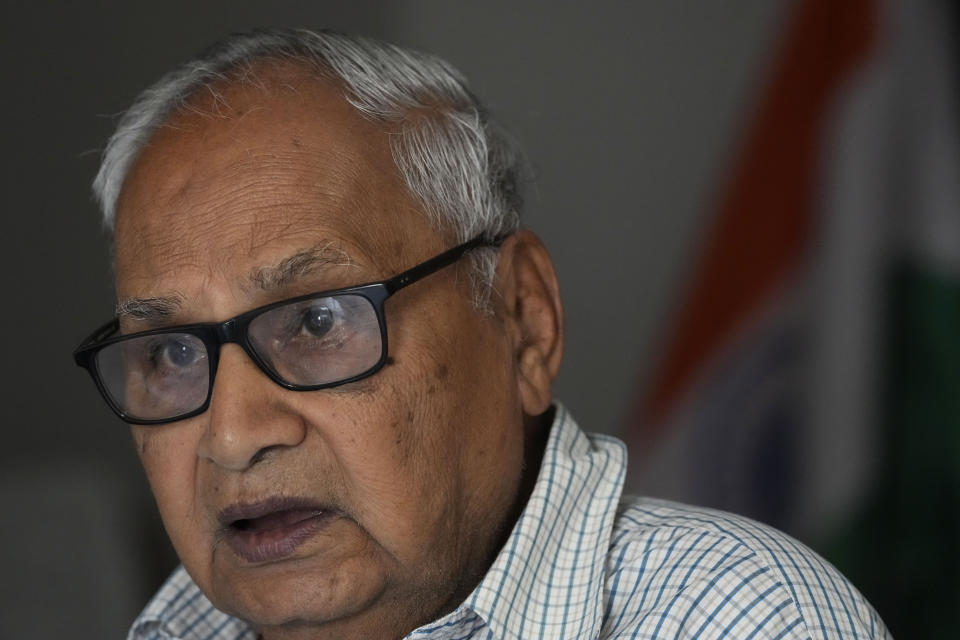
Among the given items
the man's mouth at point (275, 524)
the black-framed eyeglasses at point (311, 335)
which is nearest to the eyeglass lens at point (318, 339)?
the black-framed eyeglasses at point (311, 335)

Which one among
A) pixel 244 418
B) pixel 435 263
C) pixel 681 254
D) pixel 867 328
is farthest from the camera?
pixel 681 254

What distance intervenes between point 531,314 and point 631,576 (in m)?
0.40

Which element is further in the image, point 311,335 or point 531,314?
point 531,314

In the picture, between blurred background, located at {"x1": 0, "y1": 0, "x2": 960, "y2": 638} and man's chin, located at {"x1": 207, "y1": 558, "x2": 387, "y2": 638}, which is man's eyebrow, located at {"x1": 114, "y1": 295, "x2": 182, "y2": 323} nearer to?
man's chin, located at {"x1": 207, "y1": 558, "x2": 387, "y2": 638}

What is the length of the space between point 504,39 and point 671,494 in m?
1.47

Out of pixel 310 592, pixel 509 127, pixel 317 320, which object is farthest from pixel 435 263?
pixel 509 127

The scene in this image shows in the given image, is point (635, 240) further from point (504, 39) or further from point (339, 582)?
point (339, 582)

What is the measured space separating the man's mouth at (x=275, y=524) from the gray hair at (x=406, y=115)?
351mm

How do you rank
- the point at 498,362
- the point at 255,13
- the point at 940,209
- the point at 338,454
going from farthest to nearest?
the point at 255,13 < the point at 940,209 < the point at 498,362 < the point at 338,454

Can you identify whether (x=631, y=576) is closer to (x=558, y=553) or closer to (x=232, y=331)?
(x=558, y=553)

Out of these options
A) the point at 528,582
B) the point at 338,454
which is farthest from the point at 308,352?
the point at 528,582

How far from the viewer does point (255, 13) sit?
352 cm

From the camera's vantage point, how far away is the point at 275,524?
138 cm

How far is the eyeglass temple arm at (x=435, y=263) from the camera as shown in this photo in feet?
4.62
